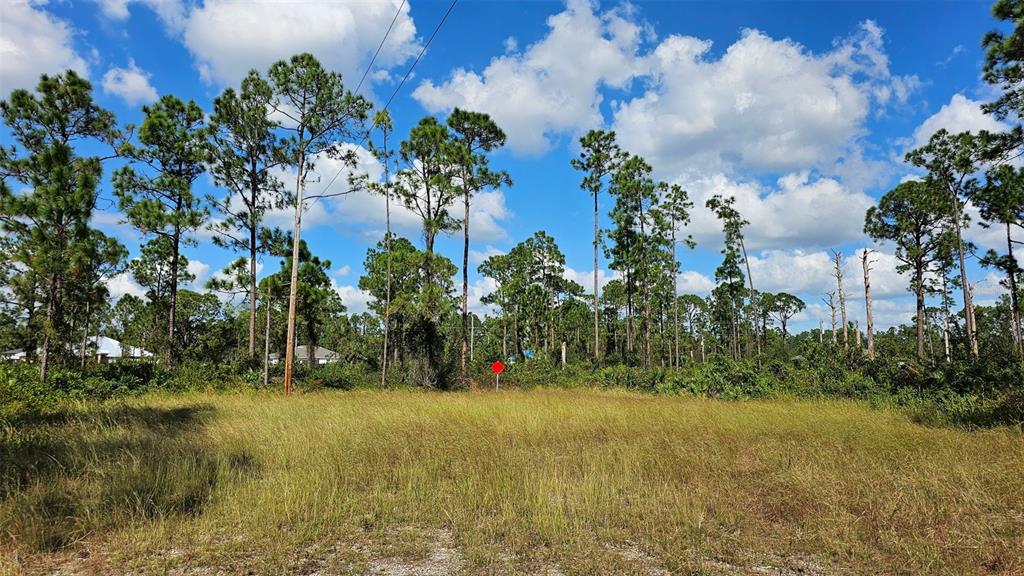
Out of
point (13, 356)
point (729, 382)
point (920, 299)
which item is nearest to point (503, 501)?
point (729, 382)

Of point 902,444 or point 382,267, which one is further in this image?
point 382,267

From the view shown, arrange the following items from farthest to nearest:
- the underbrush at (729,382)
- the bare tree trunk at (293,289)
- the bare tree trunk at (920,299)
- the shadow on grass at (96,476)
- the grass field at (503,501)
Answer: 1. the bare tree trunk at (920,299)
2. the bare tree trunk at (293,289)
3. the underbrush at (729,382)
4. the shadow on grass at (96,476)
5. the grass field at (503,501)

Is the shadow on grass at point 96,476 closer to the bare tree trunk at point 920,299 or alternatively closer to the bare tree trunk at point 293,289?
the bare tree trunk at point 293,289

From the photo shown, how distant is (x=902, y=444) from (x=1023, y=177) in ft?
76.0

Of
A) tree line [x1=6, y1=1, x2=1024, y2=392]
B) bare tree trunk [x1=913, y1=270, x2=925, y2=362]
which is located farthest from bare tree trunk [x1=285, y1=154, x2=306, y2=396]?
bare tree trunk [x1=913, y1=270, x2=925, y2=362]

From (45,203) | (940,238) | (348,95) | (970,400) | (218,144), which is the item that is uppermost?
(348,95)

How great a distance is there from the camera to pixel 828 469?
6.24 meters

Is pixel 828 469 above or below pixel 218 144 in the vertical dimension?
below

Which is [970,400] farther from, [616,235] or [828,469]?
[616,235]

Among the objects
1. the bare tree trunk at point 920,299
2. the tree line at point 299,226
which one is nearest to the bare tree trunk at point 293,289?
the tree line at point 299,226

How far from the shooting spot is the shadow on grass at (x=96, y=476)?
14.0 ft

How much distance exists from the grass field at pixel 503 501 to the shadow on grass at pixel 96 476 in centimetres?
3

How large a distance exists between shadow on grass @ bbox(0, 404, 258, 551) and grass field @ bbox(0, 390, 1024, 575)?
1.0 inches

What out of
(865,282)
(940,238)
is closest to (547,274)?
(865,282)
